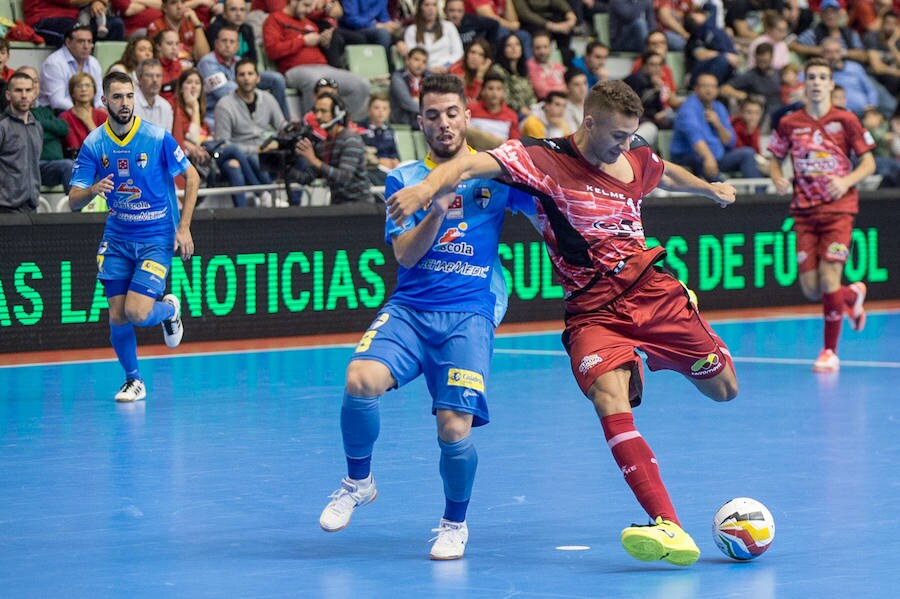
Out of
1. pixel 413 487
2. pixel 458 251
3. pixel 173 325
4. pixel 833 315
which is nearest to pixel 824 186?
pixel 833 315

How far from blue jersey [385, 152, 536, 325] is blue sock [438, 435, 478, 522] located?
0.57 meters

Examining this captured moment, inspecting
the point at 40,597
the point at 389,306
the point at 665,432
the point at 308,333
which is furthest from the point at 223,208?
the point at 40,597

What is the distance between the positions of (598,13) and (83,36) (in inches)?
315

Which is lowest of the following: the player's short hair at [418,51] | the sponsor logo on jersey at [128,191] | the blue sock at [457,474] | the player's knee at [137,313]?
the player's knee at [137,313]

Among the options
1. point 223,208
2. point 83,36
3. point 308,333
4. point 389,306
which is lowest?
point 308,333

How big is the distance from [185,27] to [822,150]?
7041 mm

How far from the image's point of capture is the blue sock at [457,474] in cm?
595

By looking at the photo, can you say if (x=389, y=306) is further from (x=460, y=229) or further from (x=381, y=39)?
(x=381, y=39)

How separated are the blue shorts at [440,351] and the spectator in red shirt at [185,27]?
399 inches

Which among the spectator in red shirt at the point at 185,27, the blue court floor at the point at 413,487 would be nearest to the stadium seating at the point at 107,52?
the spectator in red shirt at the point at 185,27

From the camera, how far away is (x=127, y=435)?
29.7ft

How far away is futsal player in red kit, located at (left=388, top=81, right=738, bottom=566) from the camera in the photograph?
593cm

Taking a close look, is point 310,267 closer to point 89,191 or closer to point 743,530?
point 89,191

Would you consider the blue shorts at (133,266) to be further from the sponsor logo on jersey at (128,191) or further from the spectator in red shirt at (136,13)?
the spectator in red shirt at (136,13)
